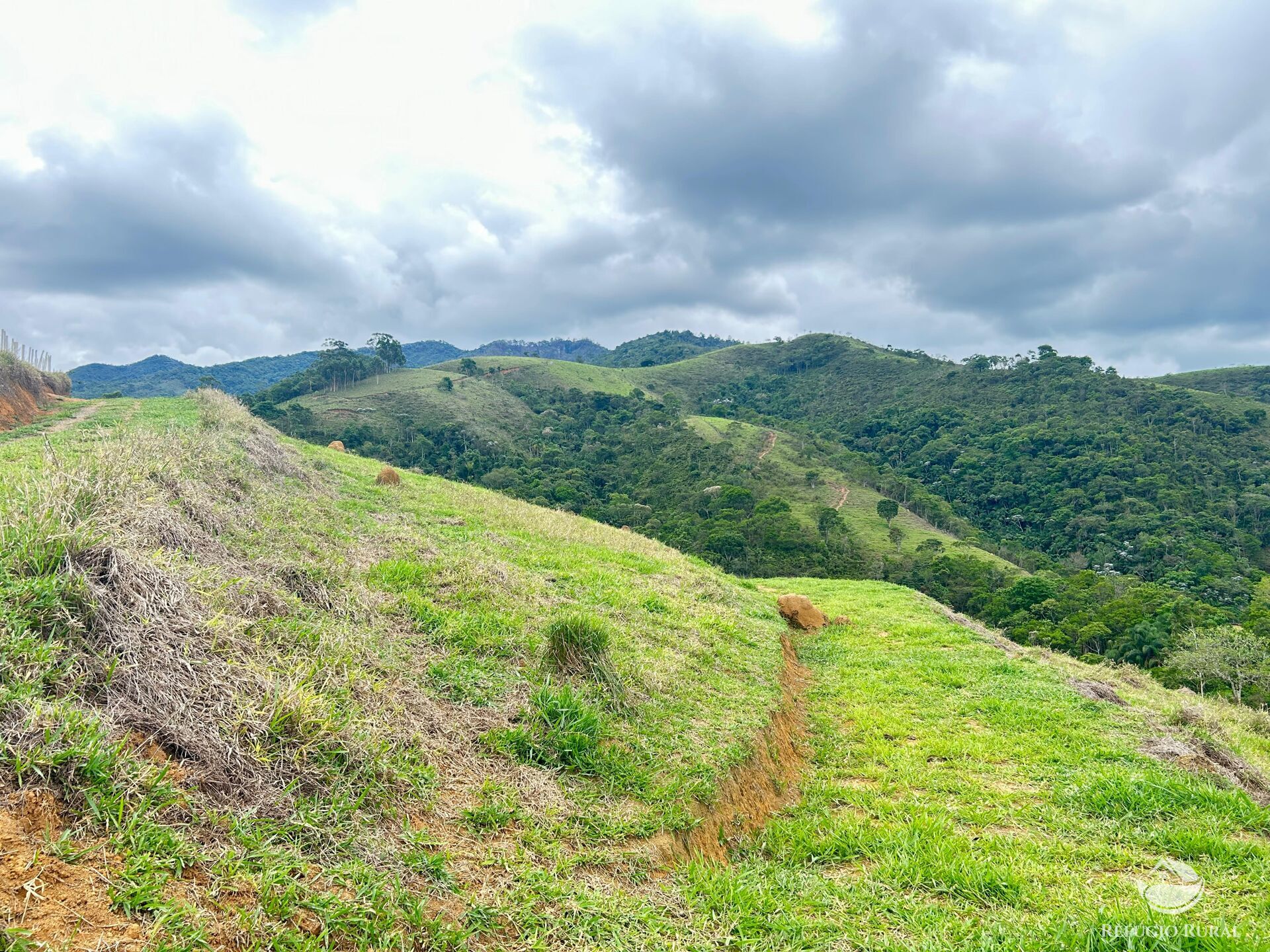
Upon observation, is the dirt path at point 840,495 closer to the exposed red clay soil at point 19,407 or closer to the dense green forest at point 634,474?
the dense green forest at point 634,474

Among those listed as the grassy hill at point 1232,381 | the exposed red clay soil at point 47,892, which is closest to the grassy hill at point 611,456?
the exposed red clay soil at point 47,892

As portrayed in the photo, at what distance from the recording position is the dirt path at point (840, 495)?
7075 cm

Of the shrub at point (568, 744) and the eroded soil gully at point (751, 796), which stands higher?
the shrub at point (568, 744)

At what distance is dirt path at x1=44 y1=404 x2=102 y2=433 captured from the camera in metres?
17.4

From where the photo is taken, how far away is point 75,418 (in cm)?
2141

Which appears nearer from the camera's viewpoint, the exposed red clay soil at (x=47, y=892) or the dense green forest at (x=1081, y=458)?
the exposed red clay soil at (x=47, y=892)

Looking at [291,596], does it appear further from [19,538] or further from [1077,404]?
[1077,404]

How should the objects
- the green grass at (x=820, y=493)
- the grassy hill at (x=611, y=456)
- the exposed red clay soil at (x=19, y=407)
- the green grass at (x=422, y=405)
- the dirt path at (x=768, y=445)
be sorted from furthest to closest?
the green grass at (x=422, y=405) → the dirt path at (x=768, y=445) → the green grass at (x=820, y=493) → the grassy hill at (x=611, y=456) → the exposed red clay soil at (x=19, y=407)

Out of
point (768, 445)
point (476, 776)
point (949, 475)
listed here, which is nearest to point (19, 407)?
point (476, 776)

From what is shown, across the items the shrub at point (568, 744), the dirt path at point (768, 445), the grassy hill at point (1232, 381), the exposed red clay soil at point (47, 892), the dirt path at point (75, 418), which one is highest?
the grassy hill at point (1232, 381)

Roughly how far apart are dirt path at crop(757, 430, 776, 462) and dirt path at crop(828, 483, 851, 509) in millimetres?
10076

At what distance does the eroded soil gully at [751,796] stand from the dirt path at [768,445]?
242ft

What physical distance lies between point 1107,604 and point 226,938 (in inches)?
1839

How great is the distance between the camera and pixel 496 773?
488 centimetres
